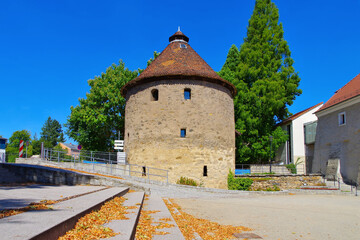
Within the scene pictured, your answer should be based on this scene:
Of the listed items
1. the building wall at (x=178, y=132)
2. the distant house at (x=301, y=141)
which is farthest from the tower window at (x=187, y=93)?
the distant house at (x=301, y=141)

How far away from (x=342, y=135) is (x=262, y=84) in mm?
8899

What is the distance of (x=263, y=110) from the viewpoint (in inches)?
1120

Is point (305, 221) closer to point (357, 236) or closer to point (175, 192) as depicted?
point (357, 236)

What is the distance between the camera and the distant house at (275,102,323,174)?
94.7 feet

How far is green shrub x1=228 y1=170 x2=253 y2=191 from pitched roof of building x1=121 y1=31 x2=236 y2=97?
7.12m

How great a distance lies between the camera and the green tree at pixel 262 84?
28.1 meters

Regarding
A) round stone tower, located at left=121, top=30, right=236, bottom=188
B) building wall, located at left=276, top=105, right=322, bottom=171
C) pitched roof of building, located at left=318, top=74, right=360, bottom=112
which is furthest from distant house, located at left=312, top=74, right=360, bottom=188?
round stone tower, located at left=121, top=30, right=236, bottom=188

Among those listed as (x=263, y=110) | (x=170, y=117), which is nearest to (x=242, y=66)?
(x=263, y=110)

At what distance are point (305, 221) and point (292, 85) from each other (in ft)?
76.3

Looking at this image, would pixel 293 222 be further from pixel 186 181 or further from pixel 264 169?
pixel 264 169

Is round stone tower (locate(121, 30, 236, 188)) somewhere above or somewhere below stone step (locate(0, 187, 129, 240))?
above

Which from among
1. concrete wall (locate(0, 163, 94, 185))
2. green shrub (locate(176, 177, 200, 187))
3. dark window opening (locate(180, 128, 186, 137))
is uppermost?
dark window opening (locate(180, 128, 186, 137))

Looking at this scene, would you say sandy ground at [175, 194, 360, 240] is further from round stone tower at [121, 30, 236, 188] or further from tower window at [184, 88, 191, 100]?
tower window at [184, 88, 191, 100]

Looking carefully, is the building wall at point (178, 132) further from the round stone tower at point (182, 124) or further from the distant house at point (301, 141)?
the distant house at point (301, 141)
